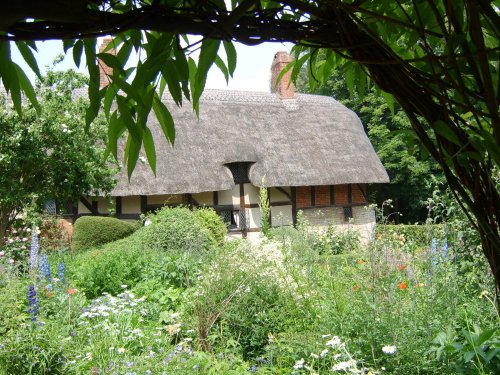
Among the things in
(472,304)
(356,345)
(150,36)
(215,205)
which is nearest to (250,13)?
(150,36)

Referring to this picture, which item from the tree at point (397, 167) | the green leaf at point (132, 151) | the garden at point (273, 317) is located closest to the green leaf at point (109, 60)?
the green leaf at point (132, 151)

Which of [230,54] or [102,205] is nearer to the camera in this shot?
[230,54]

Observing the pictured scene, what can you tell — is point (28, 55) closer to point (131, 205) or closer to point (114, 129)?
point (114, 129)

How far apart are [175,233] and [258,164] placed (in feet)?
22.8

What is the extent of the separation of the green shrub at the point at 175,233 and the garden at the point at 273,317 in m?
2.62

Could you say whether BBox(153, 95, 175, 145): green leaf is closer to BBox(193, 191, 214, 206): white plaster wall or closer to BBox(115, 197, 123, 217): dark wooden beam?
BBox(115, 197, 123, 217): dark wooden beam

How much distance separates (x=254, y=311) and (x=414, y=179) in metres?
20.4

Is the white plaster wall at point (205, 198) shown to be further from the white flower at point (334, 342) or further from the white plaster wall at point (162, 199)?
the white flower at point (334, 342)

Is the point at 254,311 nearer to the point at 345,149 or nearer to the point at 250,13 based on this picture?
the point at 250,13

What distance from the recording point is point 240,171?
16.2 meters

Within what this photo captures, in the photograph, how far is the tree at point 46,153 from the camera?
30.5 ft

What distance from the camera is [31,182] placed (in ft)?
32.6

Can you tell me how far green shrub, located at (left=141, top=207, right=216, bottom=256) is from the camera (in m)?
9.30

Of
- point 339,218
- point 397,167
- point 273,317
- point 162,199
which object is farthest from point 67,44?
point 397,167
